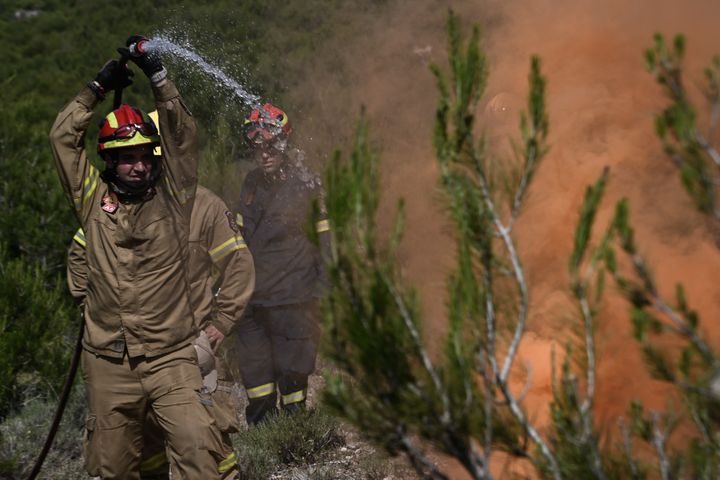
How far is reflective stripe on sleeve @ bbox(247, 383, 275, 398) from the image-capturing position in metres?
6.52

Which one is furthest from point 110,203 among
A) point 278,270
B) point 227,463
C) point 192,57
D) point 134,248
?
point 278,270

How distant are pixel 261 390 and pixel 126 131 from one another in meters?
2.76

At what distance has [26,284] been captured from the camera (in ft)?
26.2

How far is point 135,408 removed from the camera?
4.32 m

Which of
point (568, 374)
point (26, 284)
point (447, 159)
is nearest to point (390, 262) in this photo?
point (447, 159)

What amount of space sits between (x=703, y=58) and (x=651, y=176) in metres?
0.70

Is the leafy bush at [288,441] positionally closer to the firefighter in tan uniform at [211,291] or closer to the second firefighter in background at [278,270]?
the second firefighter in background at [278,270]

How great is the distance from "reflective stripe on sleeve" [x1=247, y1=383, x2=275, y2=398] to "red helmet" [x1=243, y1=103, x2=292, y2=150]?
5.68 feet

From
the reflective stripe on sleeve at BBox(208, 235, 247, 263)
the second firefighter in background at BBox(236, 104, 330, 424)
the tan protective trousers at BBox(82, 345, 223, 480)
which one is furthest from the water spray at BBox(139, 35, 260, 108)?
the tan protective trousers at BBox(82, 345, 223, 480)

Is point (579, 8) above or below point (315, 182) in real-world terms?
above

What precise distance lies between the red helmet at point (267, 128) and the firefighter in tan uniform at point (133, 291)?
1.89m

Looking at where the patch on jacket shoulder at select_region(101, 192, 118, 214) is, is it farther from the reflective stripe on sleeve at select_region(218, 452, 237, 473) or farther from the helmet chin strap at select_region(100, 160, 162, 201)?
the reflective stripe on sleeve at select_region(218, 452, 237, 473)

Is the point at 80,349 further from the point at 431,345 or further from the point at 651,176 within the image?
the point at 651,176

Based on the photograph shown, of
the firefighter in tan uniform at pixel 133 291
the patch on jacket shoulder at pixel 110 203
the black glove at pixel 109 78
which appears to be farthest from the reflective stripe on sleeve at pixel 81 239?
the black glove at pixel 109 78
